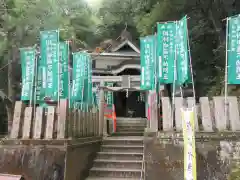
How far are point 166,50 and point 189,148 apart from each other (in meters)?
3.20

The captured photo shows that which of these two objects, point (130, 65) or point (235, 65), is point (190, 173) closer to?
point (235, 65)

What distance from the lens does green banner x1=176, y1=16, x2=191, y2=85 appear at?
6.32 metres

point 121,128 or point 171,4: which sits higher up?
point 171,4

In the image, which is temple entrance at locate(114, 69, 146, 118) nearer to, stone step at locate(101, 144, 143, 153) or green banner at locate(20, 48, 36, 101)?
stone step at locate(101, 144, 143, 153)

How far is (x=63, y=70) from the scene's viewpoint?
7.89 meters

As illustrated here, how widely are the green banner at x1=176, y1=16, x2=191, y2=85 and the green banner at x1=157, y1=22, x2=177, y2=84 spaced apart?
195 mm

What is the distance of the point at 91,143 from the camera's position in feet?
26.1

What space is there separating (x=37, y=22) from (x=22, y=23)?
2.56ft

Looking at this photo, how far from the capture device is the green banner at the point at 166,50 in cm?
673

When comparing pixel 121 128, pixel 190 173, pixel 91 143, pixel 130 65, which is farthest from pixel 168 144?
pixel 130 65

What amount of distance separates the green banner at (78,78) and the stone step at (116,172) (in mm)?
2615

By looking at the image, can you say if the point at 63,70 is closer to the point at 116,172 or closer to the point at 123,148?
the point at 123,148

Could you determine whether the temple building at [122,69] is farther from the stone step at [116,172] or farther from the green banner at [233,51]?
the green banner at [233,51]

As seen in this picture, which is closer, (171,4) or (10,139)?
(10,139)
